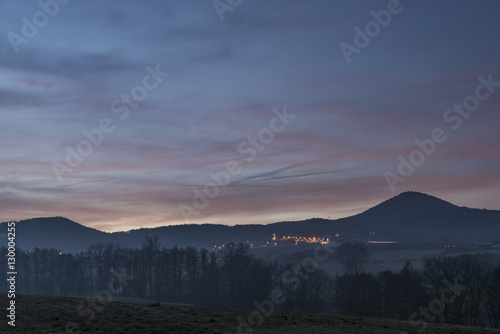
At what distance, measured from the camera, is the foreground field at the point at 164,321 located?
3281cm

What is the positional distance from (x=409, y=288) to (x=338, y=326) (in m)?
46.9

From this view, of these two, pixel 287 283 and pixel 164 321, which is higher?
pixel 164 321

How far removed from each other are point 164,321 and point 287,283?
73100mm

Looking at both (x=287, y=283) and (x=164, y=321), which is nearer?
(x=164, y=321)

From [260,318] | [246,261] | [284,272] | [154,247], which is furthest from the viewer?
[154,247]

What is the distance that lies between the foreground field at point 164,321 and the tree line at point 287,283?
496 inches

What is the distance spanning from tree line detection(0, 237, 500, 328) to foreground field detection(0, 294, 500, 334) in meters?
12.6

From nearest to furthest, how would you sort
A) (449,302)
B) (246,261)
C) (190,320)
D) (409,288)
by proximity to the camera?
(190,320), (449,302), (409,288), (246,261)

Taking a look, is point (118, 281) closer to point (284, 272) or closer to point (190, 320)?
point (284, 272)

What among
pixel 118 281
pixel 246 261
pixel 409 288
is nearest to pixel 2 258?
pixel 118 281

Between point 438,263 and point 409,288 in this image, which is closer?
point 409,288

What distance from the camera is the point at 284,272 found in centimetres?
11025

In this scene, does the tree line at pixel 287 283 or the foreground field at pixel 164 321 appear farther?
the tree line at pixel 287 283

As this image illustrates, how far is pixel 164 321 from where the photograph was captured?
3628 centimetres
